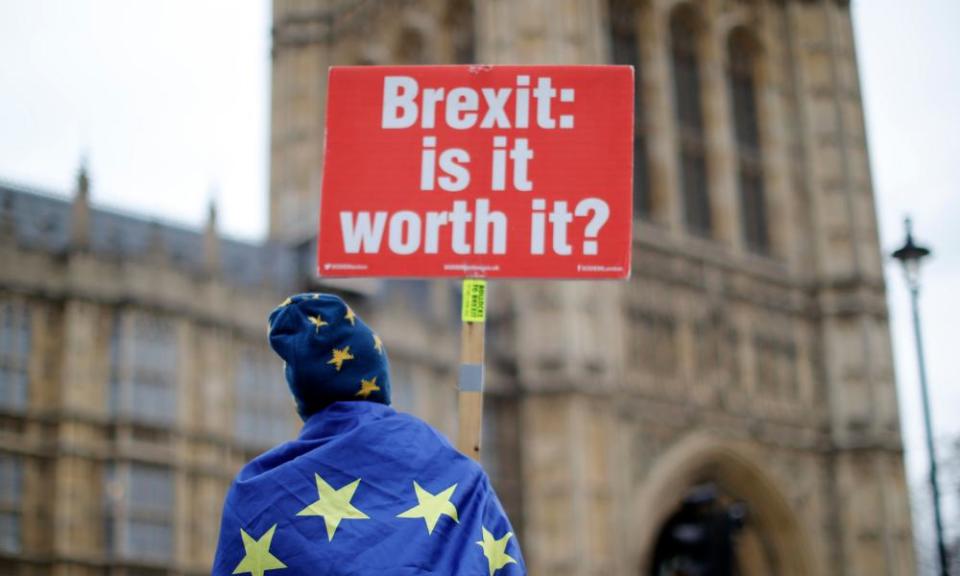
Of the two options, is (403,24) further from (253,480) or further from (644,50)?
(253,480)

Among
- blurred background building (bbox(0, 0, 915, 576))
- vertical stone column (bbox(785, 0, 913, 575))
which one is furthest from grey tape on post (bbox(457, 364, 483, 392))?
vertical stone column (bbox(785, 0, 913, 575))

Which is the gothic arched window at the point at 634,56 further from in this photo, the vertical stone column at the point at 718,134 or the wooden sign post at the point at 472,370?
the wooden sign post at the point at 472,370

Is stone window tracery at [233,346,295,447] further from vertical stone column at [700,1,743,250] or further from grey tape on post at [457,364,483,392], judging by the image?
grey tape on post at [457,364,483,392]

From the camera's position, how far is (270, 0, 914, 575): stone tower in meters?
26.3

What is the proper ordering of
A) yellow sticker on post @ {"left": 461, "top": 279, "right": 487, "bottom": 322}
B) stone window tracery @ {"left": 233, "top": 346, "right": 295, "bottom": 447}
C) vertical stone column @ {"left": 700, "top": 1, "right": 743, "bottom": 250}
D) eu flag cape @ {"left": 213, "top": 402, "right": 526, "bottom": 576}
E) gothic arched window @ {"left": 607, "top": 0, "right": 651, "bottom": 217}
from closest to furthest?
1. eu flag cape @ {"left": 213, "top": 402, "right": 526, "bottom": 576}
2. yellow sticker on post @ {"left": 461, "top": 279, "right": 487, "bottom": 322}
3. stone window tracery @ {"left": 233, "top": 346, "right": 295, "bottom": 447}
4. gothic arched window @ {"left": 607, "top": 0, "right": 651, "bottom": 217}
5. vertical stone column @ {"left": 700, "top": 1, "right": 743, "bottom": 250}

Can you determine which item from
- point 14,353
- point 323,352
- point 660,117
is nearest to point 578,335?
point 660,117

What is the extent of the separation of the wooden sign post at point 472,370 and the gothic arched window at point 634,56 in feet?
83.9

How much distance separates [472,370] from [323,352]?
1511 mm

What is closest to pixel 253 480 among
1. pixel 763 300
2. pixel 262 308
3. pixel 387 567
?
pixel 387 567

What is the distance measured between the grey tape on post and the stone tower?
2020 cm

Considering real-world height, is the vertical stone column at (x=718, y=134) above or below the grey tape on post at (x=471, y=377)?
above

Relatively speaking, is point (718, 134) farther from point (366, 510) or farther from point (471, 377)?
point (366, 510)

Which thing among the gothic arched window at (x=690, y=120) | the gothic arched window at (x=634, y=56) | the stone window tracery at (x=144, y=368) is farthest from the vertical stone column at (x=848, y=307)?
the stone window tracery at (x=144, y=368)

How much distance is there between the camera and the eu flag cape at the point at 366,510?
2.99m
